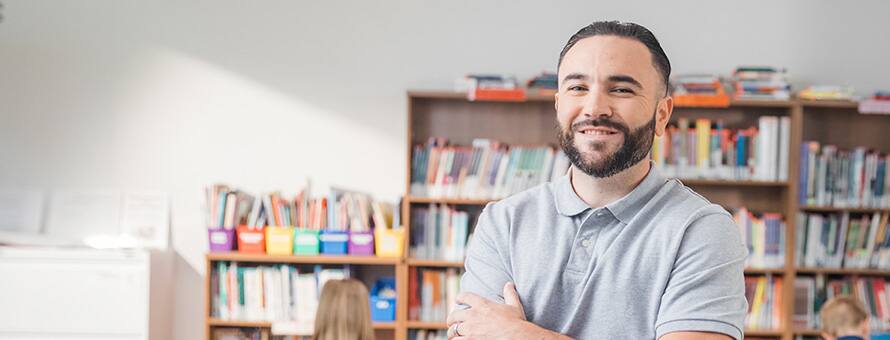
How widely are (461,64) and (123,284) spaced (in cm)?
194

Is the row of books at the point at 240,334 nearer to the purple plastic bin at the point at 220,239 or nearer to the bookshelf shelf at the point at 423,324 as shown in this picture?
the purple plastic bin at the point at 220,239

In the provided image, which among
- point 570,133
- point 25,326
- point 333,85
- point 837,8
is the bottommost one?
point 25,326

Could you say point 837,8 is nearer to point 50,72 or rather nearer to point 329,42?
point 329,42

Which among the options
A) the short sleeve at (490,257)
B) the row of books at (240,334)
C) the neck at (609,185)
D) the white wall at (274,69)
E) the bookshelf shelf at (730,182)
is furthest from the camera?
the white wall at (274,69)

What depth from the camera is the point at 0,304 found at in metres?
4.57

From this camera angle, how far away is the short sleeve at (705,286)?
1.51 m

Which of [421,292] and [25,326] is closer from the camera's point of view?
[25,326]

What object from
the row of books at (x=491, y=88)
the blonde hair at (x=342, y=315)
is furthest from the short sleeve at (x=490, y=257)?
Answer: the row of books at (x=491, y=88)

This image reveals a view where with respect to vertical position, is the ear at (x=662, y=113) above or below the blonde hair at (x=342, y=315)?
above

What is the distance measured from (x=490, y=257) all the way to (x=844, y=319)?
316 cm

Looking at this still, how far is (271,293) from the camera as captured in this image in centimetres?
481

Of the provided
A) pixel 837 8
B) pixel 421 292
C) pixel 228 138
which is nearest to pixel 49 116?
pixel 228 138

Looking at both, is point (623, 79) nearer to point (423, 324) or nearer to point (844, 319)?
point (844, 319)

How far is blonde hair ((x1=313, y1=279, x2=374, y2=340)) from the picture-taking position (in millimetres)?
3666
